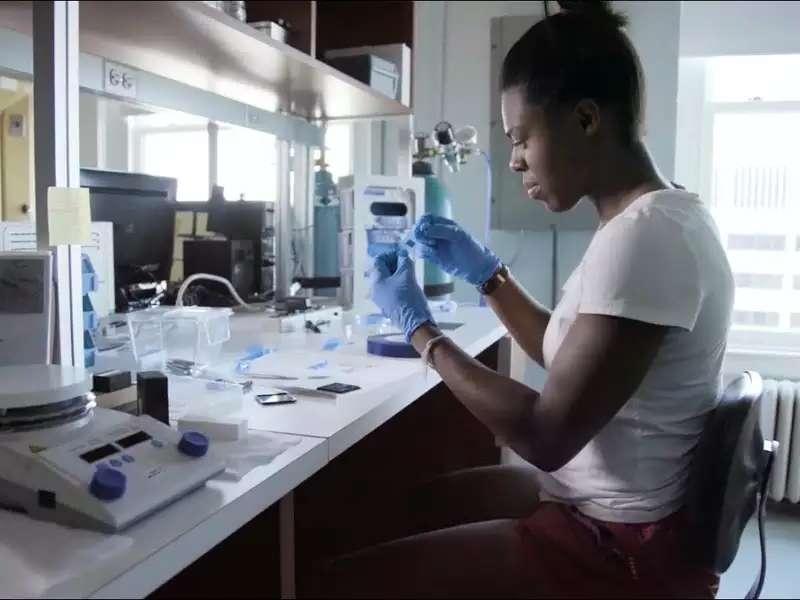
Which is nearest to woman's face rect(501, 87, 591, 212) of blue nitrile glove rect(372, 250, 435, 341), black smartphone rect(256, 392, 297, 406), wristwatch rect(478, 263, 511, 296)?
blue nitrile glove rect(372, 250, 435, 341)

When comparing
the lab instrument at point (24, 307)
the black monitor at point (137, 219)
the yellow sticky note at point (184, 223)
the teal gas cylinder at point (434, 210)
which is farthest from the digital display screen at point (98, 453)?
the teal gas cylinder at point (434, 210)

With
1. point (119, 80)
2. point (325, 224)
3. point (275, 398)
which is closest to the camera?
point (275, 398)

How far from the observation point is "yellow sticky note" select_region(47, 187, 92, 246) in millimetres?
972

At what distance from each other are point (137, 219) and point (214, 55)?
18.7 inches

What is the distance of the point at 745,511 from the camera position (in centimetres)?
92

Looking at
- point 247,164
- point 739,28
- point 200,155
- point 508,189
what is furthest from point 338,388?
point 200,155

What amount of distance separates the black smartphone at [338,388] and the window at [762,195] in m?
0.85

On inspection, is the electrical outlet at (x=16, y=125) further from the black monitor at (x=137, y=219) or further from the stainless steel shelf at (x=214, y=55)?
the black monitor at (x=137, y=219)

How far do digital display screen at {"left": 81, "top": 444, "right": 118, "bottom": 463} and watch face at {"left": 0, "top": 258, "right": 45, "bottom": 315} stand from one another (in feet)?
1.10

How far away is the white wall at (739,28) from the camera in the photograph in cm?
198

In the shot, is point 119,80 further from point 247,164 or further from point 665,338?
point 665,338

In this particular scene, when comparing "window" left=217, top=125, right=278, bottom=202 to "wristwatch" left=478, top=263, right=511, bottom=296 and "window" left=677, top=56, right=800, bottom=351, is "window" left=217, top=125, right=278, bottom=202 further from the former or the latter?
"window" left=677, top=56, right=800, bottom=351

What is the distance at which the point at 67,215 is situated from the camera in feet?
3.23

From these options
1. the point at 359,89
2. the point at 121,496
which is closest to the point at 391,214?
the point at 359,89
